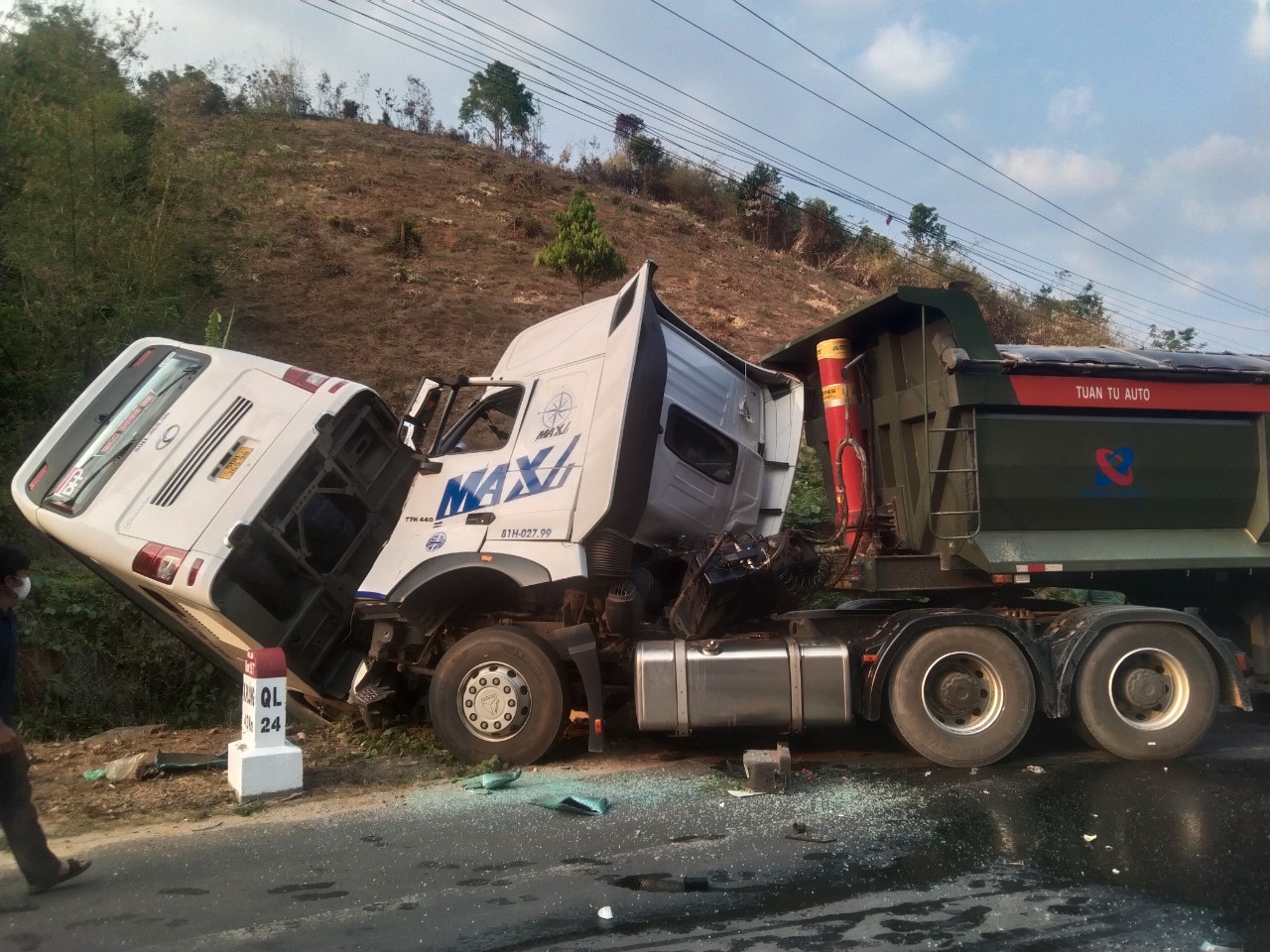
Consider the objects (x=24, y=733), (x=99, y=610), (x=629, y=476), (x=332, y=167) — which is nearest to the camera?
(x=629, y=476)

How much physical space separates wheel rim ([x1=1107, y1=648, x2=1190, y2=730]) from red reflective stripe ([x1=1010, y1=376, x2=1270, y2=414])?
1.72 m

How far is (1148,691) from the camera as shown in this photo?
250 inches

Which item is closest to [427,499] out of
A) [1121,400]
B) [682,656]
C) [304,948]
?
[682,656]

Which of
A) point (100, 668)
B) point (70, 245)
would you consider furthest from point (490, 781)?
point (70, 245)

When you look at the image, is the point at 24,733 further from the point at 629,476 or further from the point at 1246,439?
the point at 1246,439

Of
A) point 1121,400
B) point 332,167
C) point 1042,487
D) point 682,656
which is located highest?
point 332,167

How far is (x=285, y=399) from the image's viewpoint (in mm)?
6672

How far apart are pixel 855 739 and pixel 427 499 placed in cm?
364

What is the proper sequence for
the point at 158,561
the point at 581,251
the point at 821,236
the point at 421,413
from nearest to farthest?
1. the point at 158,561
2. the point at 421,413
3. the point at 581,251
4. the point at 821,236

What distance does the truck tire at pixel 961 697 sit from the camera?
6191 millimetres

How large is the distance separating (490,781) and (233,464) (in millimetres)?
2709

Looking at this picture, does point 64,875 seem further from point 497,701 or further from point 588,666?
point 588,666

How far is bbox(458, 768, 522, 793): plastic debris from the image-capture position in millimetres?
5789

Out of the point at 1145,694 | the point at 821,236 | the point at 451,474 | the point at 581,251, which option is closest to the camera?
the point at 1145,694
